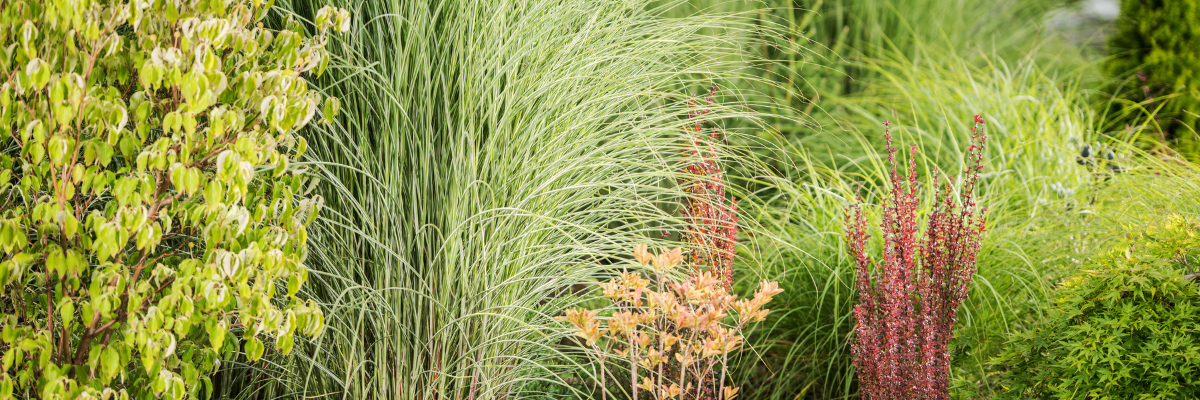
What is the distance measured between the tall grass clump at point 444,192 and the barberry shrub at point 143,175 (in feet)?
0.94

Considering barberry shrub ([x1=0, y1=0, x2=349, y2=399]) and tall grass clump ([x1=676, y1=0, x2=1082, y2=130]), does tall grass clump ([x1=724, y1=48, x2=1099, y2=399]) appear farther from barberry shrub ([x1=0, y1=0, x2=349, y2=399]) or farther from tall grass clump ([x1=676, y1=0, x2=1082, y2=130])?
tall grass clump ([x1=676, y1=0, x2=1082, y2=130])

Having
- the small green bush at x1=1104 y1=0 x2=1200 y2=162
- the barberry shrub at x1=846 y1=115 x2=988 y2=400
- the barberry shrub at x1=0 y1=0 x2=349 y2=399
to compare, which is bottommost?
the small green bush at x1=1104 y1=0 x2=1200 y2=162

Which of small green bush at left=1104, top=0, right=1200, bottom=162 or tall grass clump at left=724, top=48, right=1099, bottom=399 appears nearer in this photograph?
tall grass clump at left=724, top=48, right=1099, bottom=399

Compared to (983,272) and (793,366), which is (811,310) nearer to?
(793,366)

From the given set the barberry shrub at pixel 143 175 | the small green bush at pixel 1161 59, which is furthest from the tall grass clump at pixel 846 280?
the small green bush at pixel 1161 59

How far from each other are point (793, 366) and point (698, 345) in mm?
904

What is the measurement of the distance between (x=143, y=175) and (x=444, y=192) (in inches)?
28.2

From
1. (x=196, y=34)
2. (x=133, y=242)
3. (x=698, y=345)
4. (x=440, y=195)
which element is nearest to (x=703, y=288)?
(x=698, y=345)

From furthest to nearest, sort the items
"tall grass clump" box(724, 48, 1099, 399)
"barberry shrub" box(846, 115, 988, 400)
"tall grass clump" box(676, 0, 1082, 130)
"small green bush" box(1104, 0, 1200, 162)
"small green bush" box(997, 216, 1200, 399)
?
"small green bush" box(1104, 0, 1200, 162) < "tall grass clump" box(676, 0, 1082, 130) < "tall grass clump" box(724, 48, 1099, 399) < "barberry shrub" box(846, 115, 988, 400) < "small green bush" box(997, 216, 1200, 399)

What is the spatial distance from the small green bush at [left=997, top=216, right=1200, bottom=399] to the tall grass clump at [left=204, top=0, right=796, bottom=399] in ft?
3.37

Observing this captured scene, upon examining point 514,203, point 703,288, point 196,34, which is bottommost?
point 703,288

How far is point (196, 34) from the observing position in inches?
62.8

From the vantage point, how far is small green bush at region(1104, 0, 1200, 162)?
563cm

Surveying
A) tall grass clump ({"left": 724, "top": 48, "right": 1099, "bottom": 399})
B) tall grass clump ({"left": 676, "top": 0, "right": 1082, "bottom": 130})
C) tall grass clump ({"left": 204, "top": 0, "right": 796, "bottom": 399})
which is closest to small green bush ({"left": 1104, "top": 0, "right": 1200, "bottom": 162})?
tall grass clump ({"left": 676, "top": 0, "right": 1082, "bottom": 130})
